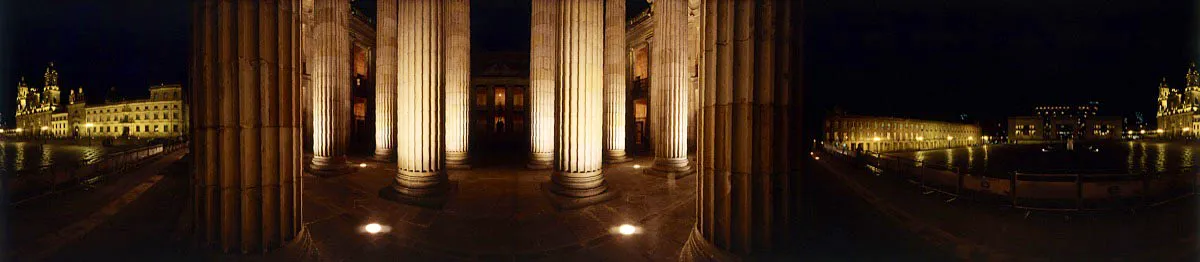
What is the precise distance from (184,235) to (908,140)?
9192cm

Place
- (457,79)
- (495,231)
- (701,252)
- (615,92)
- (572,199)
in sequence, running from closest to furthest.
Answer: (701,252) < (495,231) < (572,199) < (457,79) < (615,92)

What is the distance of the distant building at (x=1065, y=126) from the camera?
96.2 metres

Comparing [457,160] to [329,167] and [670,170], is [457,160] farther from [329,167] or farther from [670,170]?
[670,170]

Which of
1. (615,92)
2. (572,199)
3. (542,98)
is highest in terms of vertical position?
A: (615,92)

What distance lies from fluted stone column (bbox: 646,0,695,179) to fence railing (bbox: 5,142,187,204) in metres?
14.4

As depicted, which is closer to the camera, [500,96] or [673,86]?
[673,86]

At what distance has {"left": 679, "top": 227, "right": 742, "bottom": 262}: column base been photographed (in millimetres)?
4637

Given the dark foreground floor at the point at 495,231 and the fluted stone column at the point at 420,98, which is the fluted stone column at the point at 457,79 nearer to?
the fluted stone column at the point at 420,98

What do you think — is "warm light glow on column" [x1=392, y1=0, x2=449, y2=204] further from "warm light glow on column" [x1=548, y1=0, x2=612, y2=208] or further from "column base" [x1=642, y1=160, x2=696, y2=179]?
"column base" [x1=642, y1=160, x2=696, y2=179]

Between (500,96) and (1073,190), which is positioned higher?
(500,96)

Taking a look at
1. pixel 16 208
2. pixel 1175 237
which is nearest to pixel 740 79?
pixel 1175 237

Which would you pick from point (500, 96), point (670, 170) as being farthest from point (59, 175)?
point (500, 96)

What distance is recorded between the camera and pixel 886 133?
69.1 m

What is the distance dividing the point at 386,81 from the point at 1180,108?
118 meters
